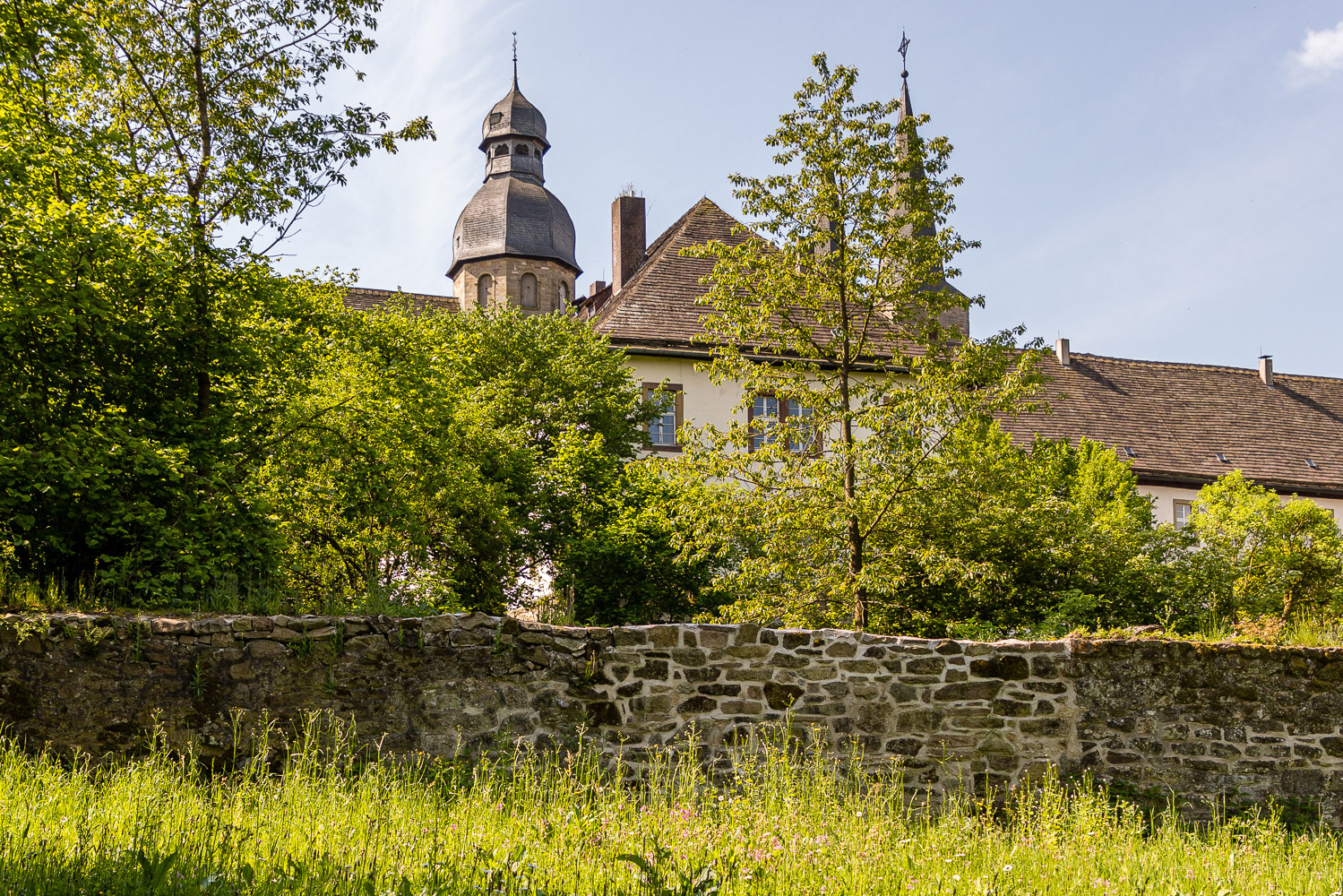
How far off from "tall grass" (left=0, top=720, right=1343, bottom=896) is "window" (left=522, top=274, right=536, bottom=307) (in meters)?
37.8

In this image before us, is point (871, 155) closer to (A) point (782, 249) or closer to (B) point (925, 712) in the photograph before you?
(A) point (782, 249)

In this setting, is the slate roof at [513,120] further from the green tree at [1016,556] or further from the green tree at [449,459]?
the green tree at [1016,556]

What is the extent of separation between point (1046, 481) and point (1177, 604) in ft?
11.3

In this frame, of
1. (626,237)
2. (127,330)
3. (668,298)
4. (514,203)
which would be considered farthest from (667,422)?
(514,203)

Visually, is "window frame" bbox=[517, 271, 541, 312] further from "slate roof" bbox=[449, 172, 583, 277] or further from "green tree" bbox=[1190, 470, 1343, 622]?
"green tree" bbox=[1190, 470, 1343, 622]

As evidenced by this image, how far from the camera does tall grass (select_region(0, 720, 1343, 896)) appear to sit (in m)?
4.75

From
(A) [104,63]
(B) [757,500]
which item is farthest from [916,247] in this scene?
(A) [104,63]

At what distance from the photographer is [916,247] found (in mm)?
13562

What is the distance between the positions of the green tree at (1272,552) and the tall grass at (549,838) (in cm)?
1144

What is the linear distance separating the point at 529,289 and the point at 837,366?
32.3 metres

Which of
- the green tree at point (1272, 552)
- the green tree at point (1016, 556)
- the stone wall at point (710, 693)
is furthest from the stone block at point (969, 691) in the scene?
the green tree at point (1272, 552)

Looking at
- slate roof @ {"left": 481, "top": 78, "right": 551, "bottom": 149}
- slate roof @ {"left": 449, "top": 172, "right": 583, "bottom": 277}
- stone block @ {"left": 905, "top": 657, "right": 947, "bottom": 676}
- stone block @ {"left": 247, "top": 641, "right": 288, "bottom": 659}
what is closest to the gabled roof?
stone block @ {"left": 905, "top": 657, "right": 947, "bottom": 676}

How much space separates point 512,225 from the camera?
4512 cm

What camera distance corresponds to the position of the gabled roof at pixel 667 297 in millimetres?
24109
